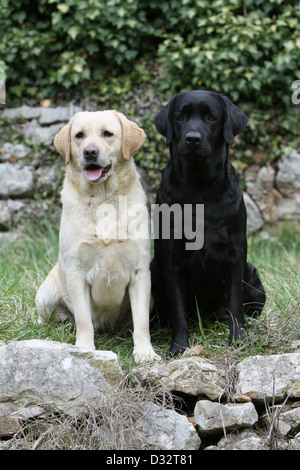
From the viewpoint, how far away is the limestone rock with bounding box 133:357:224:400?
280cm

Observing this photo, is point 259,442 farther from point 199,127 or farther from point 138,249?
point 199,127

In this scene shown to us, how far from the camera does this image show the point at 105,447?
2598 millimetres

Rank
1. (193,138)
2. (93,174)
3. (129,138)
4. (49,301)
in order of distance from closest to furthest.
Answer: (193,138)
(93,174)
(129,138)
(49,301)

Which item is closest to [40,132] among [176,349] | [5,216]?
[5,216]

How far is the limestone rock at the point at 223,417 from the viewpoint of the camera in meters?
2.69

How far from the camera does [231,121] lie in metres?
3.21

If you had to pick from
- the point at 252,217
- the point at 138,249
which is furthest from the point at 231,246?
the point at 252,217

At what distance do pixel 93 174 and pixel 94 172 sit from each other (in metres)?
0.02

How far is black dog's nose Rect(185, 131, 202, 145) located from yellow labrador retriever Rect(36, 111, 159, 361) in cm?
38

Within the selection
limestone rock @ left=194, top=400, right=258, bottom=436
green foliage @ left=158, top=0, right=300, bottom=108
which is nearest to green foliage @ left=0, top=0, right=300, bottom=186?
green foliage @ left=158, top=0, right=300, bottom=108

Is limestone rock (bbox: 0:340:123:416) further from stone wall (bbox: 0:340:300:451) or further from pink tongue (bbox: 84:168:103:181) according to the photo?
pink tongue (bbox: 84:168:103:181)

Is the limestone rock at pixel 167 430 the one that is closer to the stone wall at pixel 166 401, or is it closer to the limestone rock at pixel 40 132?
the stone wall at pixel 166 401

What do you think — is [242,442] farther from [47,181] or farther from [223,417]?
[47,181]
